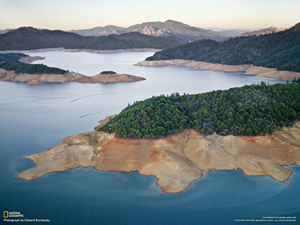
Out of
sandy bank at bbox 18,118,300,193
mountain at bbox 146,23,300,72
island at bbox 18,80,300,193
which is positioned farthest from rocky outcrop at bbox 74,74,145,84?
sandy bank at bbox 18,118,300,193

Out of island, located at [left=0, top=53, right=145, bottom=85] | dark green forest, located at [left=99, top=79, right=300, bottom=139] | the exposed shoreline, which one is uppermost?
the exposed shoreline

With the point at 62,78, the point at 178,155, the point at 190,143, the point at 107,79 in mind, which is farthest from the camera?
the point at 107,79

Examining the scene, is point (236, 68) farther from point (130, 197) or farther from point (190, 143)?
point (130, 197)

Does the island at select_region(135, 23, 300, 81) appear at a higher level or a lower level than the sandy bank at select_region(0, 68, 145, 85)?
higher

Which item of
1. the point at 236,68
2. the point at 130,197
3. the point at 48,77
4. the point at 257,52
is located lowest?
the point at 130,197

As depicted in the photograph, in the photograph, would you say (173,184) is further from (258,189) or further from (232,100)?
(232,100)

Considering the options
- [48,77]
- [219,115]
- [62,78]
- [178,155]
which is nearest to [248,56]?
[62,78]

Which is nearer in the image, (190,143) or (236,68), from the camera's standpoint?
(190,143)

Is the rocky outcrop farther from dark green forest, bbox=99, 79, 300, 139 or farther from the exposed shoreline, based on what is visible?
dark green forest, bbox=99, 79, 300, 139
